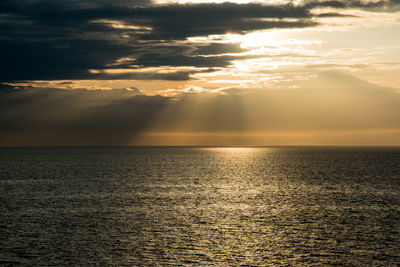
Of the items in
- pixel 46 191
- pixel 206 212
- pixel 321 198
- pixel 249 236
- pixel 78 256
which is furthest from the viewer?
→ pixel 46 191

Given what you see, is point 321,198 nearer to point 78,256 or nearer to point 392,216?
point 392,216

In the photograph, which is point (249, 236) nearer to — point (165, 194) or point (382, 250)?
point (382, 250)

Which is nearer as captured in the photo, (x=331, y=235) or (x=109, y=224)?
(x=331, y=235)

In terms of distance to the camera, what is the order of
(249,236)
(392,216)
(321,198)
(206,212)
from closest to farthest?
(249,236) < (392,216) < (206,212) < (321,198)

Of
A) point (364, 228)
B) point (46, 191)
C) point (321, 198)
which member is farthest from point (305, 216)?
point (46, 191)

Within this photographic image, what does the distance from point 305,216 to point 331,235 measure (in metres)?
12.7

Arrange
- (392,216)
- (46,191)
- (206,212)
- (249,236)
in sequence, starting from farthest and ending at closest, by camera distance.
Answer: (46,191) → (206,212) → (392,216) → (249,236)

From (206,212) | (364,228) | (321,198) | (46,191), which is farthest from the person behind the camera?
(46,191)

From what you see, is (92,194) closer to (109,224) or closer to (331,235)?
(109,224)

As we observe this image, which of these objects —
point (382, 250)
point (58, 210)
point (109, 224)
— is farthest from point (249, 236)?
point (58, 210)

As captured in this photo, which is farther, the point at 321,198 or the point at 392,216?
the point at 321,198

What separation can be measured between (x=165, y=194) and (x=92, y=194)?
13.9 m

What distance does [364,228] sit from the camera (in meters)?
48.4

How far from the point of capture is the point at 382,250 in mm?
38594
